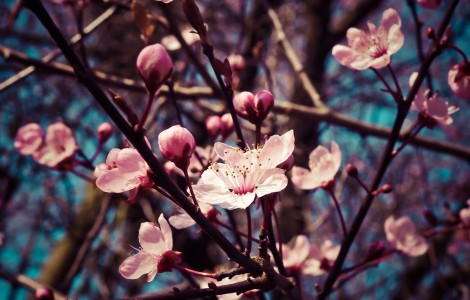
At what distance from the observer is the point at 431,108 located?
1.03 meters

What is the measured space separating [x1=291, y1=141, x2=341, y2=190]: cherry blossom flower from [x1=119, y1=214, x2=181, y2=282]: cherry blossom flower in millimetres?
439

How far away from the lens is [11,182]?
3.17 metres

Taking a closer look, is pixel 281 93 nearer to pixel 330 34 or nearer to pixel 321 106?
pixel 330 34

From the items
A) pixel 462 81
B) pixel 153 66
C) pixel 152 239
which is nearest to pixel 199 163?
pixel 152 239

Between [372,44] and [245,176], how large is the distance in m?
0.56

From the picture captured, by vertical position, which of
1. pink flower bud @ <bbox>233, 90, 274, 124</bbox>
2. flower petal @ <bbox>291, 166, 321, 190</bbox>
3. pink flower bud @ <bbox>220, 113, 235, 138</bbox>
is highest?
pink flower bud @ <bbox>233, 90, 274, 124</bbox>

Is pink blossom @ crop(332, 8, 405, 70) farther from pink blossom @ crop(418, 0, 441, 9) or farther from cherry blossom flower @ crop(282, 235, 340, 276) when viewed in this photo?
cherry blossom flower @ crop(282, 235, 340, 276)

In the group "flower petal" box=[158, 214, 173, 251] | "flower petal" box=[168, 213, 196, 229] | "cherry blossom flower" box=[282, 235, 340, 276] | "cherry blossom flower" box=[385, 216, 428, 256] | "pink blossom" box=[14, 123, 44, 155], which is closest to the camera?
"flower petal" box=[158, 214, 173, 251]

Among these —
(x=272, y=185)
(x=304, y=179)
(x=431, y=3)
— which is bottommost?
(x=304, y=179)

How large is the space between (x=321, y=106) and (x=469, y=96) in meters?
0.81

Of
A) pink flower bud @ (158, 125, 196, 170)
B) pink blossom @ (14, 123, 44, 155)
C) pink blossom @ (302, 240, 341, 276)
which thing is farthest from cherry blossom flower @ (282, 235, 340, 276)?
pink blossom @ (14, 123, 44, 155)

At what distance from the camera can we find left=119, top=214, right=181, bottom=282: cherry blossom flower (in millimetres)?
855

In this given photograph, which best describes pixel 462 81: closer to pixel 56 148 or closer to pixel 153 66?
pixel 153 66

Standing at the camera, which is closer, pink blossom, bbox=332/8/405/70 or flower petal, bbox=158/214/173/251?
flower petal, bbox=158/214/173/251
